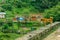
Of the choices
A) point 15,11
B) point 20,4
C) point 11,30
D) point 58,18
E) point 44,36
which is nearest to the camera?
point 44,36

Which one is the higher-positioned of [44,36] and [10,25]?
[44,36]

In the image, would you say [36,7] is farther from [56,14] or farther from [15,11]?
[56,14]

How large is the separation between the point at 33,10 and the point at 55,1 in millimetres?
3057

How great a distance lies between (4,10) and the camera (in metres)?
29.6

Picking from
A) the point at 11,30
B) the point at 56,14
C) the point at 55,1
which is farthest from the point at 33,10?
the point at 11,30

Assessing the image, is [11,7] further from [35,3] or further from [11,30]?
[11,30]

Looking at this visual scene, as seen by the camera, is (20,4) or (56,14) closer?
(56,14)

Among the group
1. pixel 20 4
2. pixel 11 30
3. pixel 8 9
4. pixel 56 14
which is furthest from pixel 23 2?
pixel 11 30

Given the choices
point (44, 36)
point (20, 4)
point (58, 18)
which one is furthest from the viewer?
point (20, 4)

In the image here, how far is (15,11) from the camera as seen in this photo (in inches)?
1136

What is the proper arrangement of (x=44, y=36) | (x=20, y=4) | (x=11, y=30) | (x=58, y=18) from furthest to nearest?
(x=20, y=4)
(x=58, y=18)
(x=11, y=30)
(x=44, y=36)

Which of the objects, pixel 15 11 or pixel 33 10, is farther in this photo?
pixel 33 10

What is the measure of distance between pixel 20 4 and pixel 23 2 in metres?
1.27

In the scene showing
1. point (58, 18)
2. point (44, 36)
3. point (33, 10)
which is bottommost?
point (33, 10)
